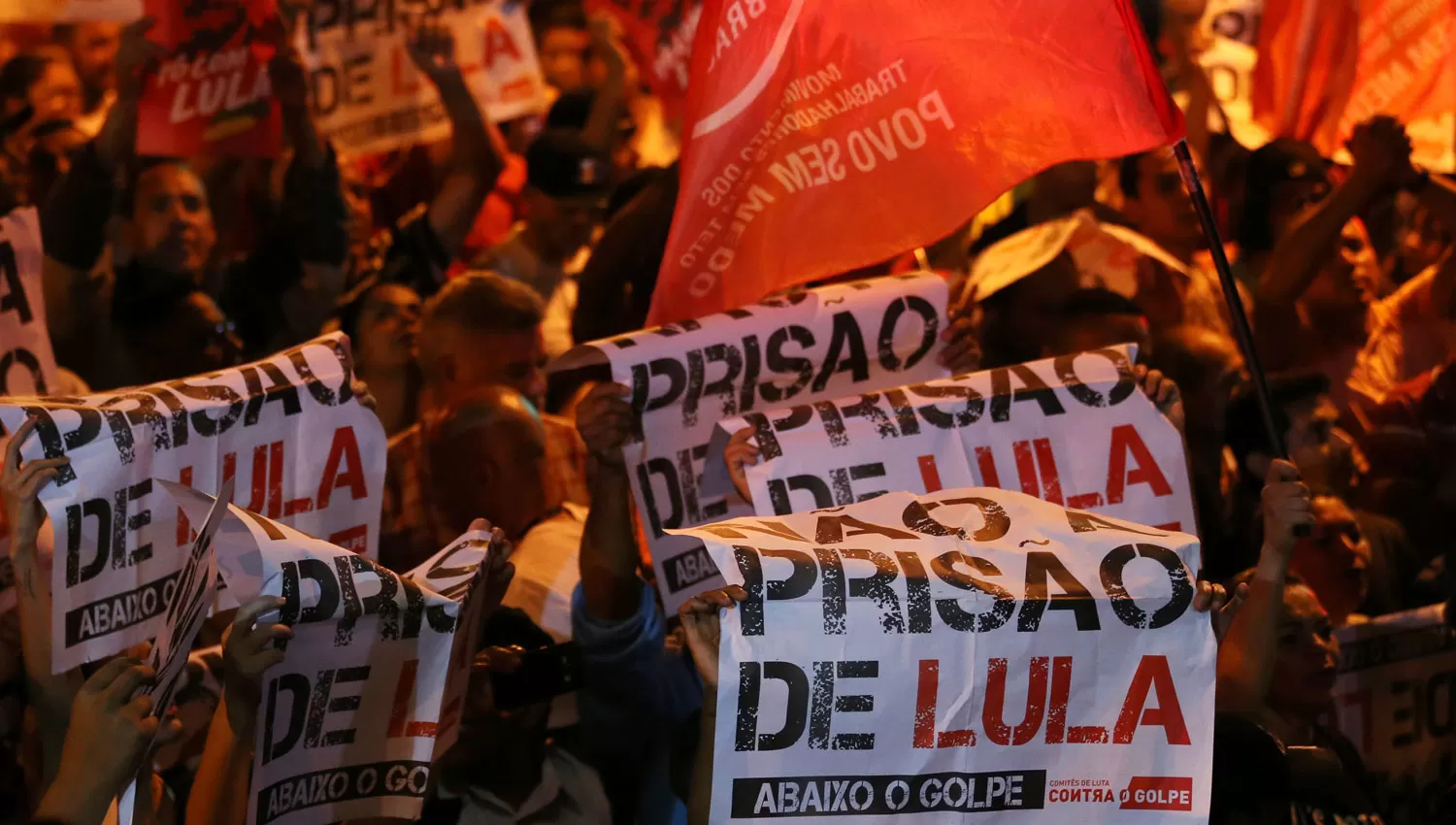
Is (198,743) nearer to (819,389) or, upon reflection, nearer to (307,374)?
(307,374)

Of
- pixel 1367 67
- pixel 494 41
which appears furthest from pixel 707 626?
pixel 494 41

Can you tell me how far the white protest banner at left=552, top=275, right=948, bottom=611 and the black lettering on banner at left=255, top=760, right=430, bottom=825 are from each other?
0.84m

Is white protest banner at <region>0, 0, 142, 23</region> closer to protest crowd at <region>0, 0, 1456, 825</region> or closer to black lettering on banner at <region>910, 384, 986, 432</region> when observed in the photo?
protest crowd at <region>0, 0, 1456, 825</region>

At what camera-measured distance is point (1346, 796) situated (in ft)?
11.3

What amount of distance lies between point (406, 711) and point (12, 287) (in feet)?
5.67

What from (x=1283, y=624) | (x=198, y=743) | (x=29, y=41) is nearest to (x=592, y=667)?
(x=198, y=743)

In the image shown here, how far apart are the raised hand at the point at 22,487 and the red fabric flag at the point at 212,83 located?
291 centimetres

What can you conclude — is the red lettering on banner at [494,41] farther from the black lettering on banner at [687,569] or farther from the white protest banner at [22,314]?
the black lettering on banner at [687,569]

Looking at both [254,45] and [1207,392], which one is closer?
[1207,392]

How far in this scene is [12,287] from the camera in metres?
3.93

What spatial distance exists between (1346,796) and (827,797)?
→ 4.58 ft

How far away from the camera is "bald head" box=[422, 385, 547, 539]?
4051 millimetres

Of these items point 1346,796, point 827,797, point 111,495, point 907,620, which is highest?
point 111,495

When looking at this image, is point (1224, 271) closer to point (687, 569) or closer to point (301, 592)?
point (687, 569)
